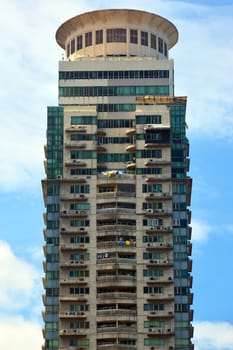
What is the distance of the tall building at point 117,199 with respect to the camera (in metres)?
169

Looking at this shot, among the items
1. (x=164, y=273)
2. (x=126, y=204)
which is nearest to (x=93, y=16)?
(x=126, y=204)

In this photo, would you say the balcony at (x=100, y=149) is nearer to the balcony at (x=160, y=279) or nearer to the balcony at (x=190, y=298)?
the balcony at (x=160, y=279)

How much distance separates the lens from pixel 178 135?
178625 mm

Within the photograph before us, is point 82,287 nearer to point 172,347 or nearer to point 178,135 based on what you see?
point 172,347

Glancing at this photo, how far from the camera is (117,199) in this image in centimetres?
17500

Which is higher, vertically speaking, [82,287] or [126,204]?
[126,204]

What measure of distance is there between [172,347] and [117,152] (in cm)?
3452

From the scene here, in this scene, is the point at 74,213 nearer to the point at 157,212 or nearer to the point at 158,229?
the point at 157,212

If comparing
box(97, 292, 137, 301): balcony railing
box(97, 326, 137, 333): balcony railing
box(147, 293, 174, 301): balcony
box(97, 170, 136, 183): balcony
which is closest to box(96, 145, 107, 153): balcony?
box(97, 170, 136, 183): balcony

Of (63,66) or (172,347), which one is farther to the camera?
(63,66)

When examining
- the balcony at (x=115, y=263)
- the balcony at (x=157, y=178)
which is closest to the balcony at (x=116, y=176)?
the balcony at (x=157, y=178)

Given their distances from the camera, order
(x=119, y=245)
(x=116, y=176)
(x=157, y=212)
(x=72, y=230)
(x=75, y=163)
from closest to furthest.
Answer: (x=119, y=245) < (x=72, y=230) < (x=157, y=212) < (x=116, y=176) < (x=75, y=163)

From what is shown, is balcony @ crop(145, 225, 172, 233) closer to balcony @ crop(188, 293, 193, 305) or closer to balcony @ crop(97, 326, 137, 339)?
balcony @ crop(188, 293, 193, 305)

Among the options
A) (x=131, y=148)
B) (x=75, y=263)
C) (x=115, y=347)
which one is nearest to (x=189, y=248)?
(x=131, y=148)
